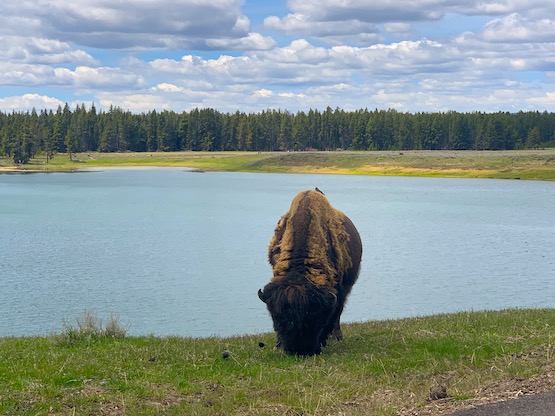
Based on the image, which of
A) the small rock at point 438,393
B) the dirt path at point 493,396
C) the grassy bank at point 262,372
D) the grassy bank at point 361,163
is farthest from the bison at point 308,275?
the grassy bank at point 361,163

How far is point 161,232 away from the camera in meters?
41.6

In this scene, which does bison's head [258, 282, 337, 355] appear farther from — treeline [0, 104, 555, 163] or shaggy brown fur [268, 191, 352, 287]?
treeline [0, 104, 555, 163]

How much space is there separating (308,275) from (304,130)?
155243 millimetres

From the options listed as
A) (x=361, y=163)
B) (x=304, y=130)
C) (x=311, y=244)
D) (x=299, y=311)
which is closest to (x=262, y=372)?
(x=299, y=311)

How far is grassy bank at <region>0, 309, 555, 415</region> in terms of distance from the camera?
7.52 meters

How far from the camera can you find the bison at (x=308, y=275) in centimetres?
965

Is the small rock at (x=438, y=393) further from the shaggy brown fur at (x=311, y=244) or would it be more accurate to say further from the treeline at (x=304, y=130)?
the treeline at (x=304, y=130)

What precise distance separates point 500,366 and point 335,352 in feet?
8.35

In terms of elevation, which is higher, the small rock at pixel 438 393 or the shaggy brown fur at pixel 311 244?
the shaggy brown fur at pixel 311 244

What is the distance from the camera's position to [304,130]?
164125mm

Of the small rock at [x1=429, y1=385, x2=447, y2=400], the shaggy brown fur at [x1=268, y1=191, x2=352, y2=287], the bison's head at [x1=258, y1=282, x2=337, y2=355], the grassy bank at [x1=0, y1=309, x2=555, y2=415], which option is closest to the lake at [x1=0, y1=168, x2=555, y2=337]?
the shaggy brown fur at [x1=268, y1=191, x2=352, y2=287]

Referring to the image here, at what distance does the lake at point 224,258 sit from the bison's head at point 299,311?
28.7ft

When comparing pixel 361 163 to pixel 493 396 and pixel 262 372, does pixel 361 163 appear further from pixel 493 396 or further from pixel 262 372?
pixel 493 396

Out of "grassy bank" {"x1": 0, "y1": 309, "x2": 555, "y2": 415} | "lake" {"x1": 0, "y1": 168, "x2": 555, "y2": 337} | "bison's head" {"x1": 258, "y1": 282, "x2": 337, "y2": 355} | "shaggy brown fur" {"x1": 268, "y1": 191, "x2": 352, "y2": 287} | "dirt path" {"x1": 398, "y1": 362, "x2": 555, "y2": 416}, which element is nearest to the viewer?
"dirt path" {"x1": 398, "y1": 362, "x2": 555, "y2": 416}
